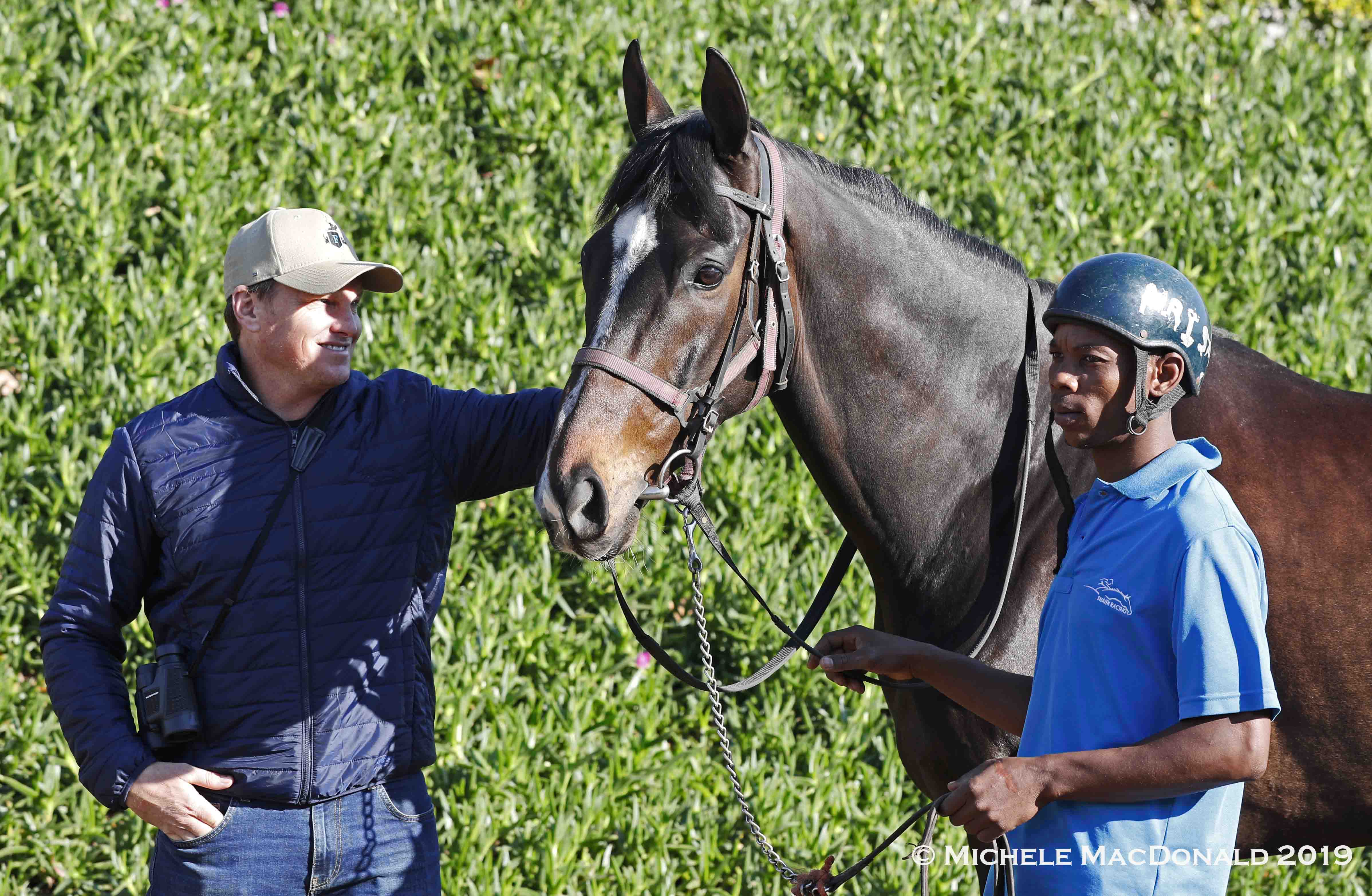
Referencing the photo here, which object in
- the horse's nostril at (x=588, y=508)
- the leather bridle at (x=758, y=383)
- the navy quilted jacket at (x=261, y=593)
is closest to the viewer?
the horse's nostril at (x=588, y=508)

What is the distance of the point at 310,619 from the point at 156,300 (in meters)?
2.78

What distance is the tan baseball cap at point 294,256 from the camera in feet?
8.02

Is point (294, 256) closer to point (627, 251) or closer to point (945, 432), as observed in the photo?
point (627, 251)

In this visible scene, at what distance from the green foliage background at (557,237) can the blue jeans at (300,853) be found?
59.2 inches

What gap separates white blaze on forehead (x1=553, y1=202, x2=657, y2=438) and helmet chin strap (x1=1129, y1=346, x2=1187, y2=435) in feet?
3.17

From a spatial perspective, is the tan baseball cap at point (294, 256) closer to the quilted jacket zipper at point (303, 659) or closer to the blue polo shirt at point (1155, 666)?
the quilted jacket zipper at point (303, 659)

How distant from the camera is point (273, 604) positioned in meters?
2.33

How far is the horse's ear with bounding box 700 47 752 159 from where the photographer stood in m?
2.22

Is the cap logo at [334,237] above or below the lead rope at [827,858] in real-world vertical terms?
above

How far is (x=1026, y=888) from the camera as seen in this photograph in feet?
5.63

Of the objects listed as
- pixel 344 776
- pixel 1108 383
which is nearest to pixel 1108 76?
pixel 1108 383

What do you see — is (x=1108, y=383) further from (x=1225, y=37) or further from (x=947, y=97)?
(x=1225, y=37)

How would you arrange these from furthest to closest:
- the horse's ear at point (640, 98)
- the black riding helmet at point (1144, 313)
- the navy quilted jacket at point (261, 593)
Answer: the horse's ear at point (640, 98) < the navy quilted jacket at point (261, 593) < the black riding helmet at point (1144, 313)

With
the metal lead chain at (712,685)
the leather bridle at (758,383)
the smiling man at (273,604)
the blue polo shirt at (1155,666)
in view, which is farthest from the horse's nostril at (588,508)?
the blue polo shirt at (1155,666)
